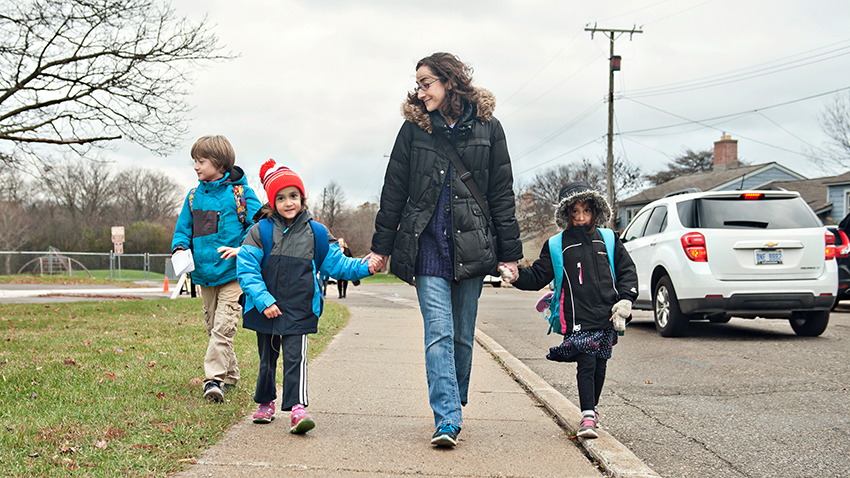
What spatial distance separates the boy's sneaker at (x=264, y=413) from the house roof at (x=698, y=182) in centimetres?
3886

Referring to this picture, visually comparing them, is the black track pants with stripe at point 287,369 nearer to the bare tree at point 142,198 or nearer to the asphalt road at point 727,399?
the asphalt road at point 727,399

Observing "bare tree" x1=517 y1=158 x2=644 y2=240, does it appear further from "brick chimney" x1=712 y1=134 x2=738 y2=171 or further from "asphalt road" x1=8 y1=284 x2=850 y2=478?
"asphalt road" x1=8 y1=284 x2=850 y2=478

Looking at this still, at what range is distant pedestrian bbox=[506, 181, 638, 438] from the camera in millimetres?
3977

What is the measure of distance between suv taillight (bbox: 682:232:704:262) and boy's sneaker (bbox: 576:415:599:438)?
5028 millimetres

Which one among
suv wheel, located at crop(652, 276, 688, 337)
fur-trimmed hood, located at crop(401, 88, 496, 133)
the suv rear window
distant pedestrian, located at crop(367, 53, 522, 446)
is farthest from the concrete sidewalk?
the suv rear window

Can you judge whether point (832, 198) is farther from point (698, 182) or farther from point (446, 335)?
point (446, 335)

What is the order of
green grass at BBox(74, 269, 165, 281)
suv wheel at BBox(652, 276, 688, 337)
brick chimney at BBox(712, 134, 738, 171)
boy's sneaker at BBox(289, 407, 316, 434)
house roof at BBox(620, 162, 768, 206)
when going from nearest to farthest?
boy's sneaker at BBox(289, 407, 316, 434), suv wheel at BBox(652, 276, 688, 337), green grass at BBox(74, 269, 165, 281), house roof at BBox(620, 162, 768, 206), brick chimney at BBox(712, 134, 738, 171)

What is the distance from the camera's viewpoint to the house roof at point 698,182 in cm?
4324

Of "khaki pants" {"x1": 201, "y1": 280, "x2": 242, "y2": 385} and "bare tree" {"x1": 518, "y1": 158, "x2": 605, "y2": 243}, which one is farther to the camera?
"bare tree" {"x1": 518, "y1": 158, "x2": 605, "y2": 243}

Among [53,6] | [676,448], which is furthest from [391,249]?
[53,6]

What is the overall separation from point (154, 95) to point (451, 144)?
1086 cm

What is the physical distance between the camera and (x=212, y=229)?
4684 mm

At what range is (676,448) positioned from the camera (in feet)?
12.7

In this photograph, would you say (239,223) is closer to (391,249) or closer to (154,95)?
(391,249)
